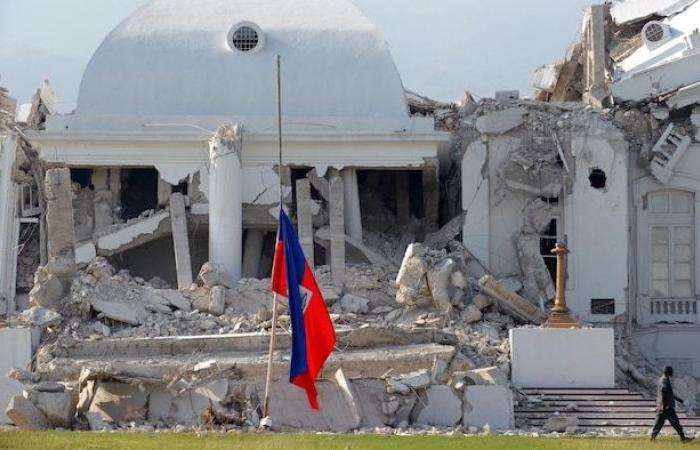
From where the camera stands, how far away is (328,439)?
30641 millimetres

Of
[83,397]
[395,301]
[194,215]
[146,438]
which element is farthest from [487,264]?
[146,438]

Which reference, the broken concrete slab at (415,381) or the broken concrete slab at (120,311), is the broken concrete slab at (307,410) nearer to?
the broken concrete slab at (415,381)

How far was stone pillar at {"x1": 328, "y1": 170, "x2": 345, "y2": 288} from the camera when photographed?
42906mm

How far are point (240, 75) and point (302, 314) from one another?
14.1 meters

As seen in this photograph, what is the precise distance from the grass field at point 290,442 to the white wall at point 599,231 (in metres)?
13.4

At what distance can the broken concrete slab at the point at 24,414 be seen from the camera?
108 feet

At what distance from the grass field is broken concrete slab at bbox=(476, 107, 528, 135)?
14.9 meters

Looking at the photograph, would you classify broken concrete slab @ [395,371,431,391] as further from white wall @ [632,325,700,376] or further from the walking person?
white wall @ [632,325,700,376]

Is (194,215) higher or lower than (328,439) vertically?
higher

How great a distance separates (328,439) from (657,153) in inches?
708

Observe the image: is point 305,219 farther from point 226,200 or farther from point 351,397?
point 351,397

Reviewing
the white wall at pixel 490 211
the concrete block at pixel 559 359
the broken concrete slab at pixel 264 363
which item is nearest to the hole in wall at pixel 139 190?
the white wall at pixel 490 211

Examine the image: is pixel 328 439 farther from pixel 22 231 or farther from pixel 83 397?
pixel 22 231

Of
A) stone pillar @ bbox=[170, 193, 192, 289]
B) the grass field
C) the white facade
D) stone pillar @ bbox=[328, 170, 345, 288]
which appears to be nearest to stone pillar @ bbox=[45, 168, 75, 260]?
the white facade
